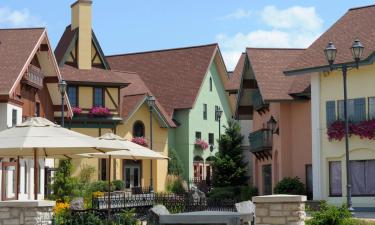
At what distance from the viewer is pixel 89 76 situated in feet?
184

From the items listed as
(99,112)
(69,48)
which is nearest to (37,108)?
(99,112)

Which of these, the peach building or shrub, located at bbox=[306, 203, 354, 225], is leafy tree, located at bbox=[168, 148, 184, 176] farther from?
shrub, located at bbox=[306, 203, 354, 225]

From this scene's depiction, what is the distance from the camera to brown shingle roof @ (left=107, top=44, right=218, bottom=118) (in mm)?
65750

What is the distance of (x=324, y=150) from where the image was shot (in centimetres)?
4050

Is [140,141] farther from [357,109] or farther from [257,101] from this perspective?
[357,109]

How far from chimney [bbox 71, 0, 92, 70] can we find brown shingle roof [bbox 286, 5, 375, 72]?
66.2ft

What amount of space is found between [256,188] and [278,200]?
34.3m

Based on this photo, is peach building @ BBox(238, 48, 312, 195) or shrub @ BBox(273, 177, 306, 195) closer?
shrub @ BBox(273, 177, 306, 195)

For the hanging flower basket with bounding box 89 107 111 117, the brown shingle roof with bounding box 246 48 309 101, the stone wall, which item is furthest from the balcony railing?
the stone wall

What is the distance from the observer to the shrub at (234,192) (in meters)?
50.0

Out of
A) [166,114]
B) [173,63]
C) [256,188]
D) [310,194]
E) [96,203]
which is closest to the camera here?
[96,203]

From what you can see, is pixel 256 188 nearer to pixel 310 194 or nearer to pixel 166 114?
pixel 310 194

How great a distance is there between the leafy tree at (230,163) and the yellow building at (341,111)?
13.7m

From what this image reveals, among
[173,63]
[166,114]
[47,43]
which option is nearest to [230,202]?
[47,43]
